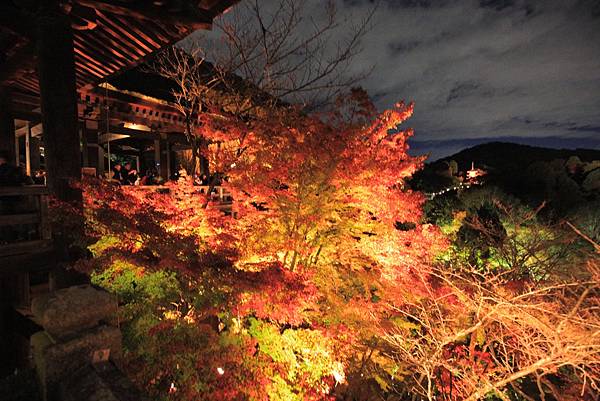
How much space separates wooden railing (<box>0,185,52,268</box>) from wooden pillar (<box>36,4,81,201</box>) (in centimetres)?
45

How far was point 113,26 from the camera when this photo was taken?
5.29m

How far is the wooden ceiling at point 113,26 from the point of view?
4.73m

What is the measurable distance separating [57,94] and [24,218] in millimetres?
2055

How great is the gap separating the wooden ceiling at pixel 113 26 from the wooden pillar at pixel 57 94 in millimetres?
261

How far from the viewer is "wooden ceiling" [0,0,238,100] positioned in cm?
473

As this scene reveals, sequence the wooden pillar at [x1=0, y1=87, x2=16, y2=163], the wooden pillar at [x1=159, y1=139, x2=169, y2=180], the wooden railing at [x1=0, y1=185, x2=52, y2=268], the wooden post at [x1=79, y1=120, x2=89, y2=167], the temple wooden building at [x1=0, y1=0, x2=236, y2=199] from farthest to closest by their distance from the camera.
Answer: the wooden pillar at [x1=159, y1=139, x2=169, y2=180], the wooden post at [x1=79, y1=120, x2=89, y2=167], the wooden pillar at [x1=0, y1=87, x2=16, y2=163], the wooden railing at [x1=0, y1=185, x2=52, y2=268], the temple wooden building at [x1=0, y1=0, x2=236, y2=199]

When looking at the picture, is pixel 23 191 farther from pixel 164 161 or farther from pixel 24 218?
pixel 164 161

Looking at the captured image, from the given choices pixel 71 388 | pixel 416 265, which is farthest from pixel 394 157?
pixel 71 388

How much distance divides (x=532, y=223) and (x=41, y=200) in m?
16.9

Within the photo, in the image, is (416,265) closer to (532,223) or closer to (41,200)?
(41,200)

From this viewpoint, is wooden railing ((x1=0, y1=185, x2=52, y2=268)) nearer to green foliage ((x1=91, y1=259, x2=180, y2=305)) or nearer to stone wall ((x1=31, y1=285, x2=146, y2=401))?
green foliage ((x1=91, y1=259, x2=180, y2=305))

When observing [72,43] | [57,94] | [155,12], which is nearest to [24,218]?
[57,94]

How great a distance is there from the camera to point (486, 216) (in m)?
16.5

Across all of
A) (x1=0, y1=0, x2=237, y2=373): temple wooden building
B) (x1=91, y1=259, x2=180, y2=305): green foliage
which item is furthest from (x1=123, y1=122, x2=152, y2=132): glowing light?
(x1=91, y1=259, x2=180, y2=305): green foliage
